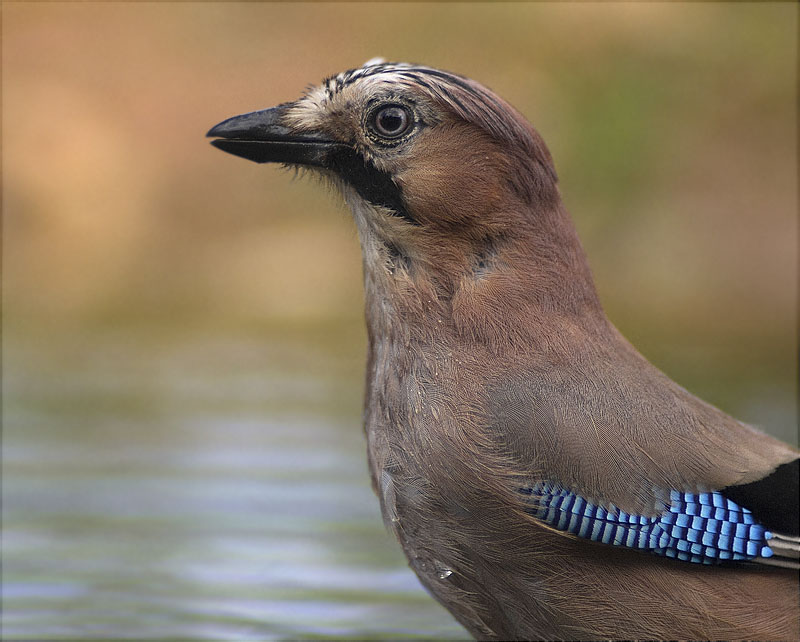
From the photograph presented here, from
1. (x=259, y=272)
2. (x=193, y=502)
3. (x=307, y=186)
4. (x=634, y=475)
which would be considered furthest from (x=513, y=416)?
(x=259, y=272)

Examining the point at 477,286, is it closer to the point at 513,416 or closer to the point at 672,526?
the point at 513,416

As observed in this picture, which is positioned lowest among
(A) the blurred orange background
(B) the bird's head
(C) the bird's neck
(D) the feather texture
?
(D) the feather texture

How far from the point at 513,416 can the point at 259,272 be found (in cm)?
810

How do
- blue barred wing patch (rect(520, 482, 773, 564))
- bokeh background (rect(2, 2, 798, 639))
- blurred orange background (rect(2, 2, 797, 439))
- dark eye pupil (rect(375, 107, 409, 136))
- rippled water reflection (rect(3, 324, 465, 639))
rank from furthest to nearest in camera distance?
blurred orange background (rect(2, 2, 797, 439))
bokeh background (rect(2, 2, 798, 639))
rippled water reflection (rect(3, 324, 465, 639))
dark eye pupil (rect(375, 107, 409, 136))
blue barred wing patch (rect(520, 482, 773, 564))

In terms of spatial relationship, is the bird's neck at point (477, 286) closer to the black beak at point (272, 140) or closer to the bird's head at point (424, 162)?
the bird's head at point (424, 162)

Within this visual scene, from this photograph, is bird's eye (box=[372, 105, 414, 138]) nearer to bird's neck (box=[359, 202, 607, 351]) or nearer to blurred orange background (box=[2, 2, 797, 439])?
bird's neck (box=[359, 202, 607, 351])

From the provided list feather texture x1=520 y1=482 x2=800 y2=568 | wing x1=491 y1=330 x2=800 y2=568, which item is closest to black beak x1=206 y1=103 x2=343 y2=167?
wing x1=491 y1=330 x2=800 y2=568

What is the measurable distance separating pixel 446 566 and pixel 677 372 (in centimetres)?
434

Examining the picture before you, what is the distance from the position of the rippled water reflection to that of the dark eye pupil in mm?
1954

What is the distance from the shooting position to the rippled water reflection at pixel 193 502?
540cm

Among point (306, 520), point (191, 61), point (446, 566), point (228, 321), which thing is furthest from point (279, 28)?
point (446, 566)

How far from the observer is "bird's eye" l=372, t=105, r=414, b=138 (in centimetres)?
424

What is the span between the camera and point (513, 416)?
4102mm

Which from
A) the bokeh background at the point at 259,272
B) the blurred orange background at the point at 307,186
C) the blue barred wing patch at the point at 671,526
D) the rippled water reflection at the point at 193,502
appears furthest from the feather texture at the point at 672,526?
the blurred orange background at the point at 307,186
